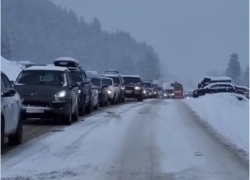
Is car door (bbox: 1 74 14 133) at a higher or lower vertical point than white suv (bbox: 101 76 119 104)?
lower

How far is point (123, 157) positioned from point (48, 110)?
696 centimetres

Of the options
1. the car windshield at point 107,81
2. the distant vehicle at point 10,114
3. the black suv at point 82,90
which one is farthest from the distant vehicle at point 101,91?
the distant vehicle at point 10,114

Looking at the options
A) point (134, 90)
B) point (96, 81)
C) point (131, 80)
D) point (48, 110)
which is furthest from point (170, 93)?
point (48, 110)

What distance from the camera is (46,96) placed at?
18188 millimetres

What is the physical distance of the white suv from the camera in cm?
3419

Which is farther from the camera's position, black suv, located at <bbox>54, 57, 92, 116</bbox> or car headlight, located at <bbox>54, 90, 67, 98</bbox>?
black suv, located at <bbox>54, 57, 92, 116</bbox>

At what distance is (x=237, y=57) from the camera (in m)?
177

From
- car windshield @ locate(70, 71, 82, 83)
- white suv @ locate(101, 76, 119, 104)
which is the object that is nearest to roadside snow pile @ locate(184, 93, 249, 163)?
car windshield @ locate(70, 71, 82, 83)

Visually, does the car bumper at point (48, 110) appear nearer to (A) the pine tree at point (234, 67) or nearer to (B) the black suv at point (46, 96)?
(B) the black suv at point (46, 96)

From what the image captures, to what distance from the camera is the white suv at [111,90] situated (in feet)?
112

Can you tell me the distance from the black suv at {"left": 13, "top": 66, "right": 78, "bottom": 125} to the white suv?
1424 centimetres

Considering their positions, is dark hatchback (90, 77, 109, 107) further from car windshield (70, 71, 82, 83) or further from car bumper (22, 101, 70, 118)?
car bumper (22, 101, 70, 118)

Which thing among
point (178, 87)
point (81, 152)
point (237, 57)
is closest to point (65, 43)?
point (237, 57)

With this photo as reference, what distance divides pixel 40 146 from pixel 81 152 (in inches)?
53.4
